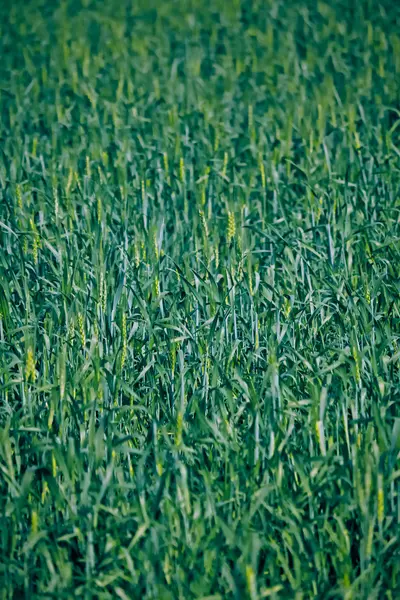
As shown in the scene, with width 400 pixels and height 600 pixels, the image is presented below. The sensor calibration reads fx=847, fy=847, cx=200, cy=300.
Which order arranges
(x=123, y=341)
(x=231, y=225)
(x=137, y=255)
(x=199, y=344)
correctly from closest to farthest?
1. (x=123, y=341)
2. (x=199, y=344)
3. (x=231, y=225)
4. (x=137, y=255)

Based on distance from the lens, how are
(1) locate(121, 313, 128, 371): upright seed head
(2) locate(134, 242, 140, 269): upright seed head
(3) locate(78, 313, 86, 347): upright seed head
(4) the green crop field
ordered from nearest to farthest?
(4) the green crop field → (1) locate(121, 313, 128, 371): upright seed head → (3) locate(78, 313, 86, 347): upright seed head → (2) locate(134, 242, 140, 269): upright seed head

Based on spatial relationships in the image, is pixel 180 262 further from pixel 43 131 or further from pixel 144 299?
pixel 43 131

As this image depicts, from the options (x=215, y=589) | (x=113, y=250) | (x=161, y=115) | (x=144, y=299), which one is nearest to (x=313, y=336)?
(x=144, y=299)

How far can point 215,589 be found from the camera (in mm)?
2443

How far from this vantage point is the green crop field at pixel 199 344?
248 centimetres

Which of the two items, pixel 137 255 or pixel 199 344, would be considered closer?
pixel 199 344

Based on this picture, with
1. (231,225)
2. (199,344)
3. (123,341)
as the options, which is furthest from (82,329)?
(231,225)

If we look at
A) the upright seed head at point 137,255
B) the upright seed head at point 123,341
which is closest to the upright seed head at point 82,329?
the upright seed head at point 123,341

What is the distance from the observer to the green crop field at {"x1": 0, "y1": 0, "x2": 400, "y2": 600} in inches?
97.5

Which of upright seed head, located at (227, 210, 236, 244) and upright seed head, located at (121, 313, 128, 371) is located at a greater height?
upright seed head, located at (227, 210, 236, 244)

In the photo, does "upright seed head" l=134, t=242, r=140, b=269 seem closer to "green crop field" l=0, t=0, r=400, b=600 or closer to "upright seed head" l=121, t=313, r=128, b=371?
"green crop field" l=0, t=0, r=400, b=600

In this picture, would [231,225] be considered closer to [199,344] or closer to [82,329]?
[199,344]

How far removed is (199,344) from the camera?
3.31 meters

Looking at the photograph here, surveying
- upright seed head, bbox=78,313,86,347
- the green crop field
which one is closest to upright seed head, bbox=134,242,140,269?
the green crop field
